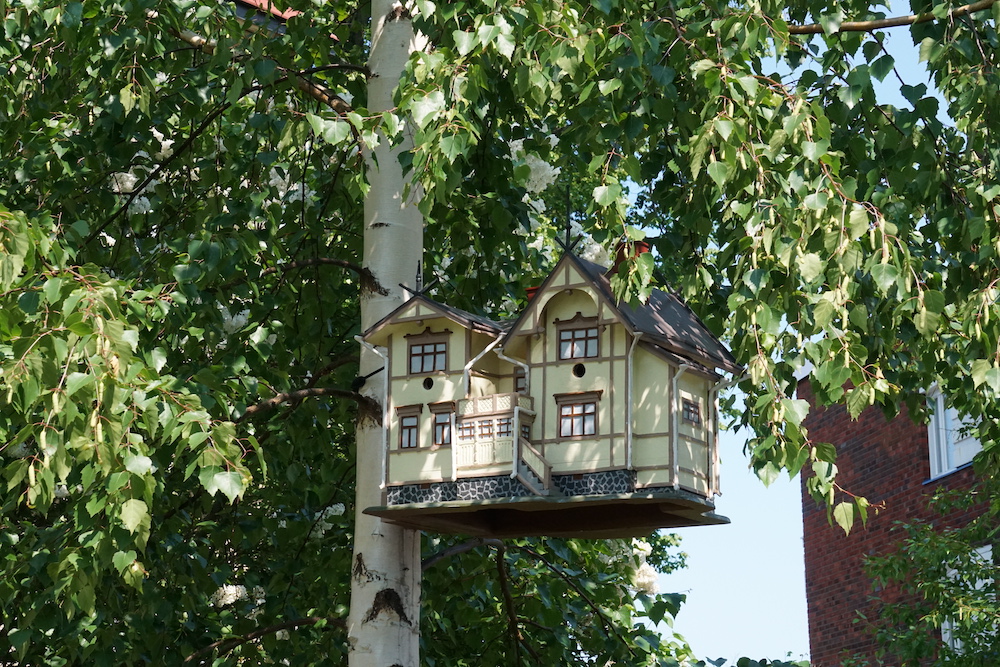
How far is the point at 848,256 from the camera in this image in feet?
12.2

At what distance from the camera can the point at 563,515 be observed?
4.50 metres

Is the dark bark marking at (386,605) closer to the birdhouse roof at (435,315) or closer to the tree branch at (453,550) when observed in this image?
the tree branch at (453,550)

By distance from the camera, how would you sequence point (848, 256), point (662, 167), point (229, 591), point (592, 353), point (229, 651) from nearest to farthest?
point (848, 256)
point (592, 353)
point (662, 167)
point (229, 651)
point (229, 591)

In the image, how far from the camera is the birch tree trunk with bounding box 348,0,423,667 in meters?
5.02

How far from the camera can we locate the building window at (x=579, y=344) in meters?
4.13

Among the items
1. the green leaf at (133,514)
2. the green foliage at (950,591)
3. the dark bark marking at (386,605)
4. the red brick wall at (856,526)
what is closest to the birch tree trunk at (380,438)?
the dark bark marking at (386,605)

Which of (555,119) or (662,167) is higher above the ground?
(555,119)

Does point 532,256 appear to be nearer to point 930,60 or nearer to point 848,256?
point 930,60

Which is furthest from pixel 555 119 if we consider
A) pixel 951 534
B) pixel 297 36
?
pixel 951 534

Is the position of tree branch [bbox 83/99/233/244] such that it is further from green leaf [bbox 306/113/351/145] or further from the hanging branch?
the hanging branch

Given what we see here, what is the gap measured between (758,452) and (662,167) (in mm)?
1706

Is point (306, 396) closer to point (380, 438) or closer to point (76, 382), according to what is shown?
point (380, 438)

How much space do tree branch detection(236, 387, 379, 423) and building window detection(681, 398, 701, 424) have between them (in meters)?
1.51

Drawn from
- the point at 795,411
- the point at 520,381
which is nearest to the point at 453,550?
the point at 520,381
